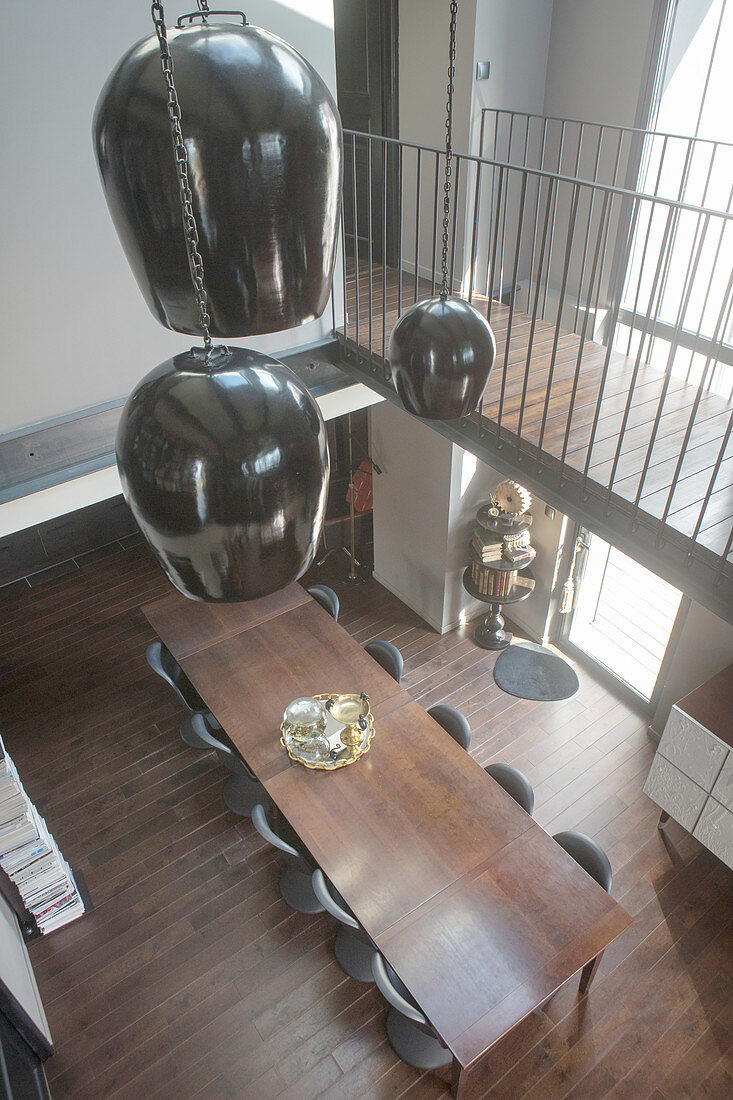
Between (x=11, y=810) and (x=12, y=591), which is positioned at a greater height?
(x=11, y=810)

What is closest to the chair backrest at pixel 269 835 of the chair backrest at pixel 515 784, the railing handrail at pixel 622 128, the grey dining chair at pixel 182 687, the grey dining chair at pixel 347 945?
the grey dining chair at pixel 347 945

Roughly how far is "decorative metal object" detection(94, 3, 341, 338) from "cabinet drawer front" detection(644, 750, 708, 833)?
469cm

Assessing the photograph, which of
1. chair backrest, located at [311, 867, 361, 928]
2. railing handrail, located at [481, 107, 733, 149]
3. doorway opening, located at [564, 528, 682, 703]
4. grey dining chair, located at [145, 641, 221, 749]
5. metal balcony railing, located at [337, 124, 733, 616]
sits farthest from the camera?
doorway opening, located at [564, 528, 682, 703]

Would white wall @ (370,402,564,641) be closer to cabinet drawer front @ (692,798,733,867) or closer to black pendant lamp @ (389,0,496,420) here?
cabinet drawer front @ (692,798,733,867)

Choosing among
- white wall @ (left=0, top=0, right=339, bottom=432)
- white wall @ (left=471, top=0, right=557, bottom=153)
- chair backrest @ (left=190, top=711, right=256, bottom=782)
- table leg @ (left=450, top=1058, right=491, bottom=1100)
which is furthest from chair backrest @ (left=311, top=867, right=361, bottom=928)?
white wall @ (left=471, top=0, right=557, bottom=153)

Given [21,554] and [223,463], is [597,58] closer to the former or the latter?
[223,463]

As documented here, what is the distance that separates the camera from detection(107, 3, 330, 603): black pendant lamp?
86cm

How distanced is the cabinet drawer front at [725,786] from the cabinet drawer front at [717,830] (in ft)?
0.15

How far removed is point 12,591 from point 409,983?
5.88 metres

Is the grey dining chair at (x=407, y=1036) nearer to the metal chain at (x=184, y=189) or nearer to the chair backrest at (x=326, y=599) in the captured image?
the chair backrest at (x=326, y=599)

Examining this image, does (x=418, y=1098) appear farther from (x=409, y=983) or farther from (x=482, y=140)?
(x=482, y=140)

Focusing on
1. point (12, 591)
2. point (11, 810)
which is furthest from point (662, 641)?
point (12, 591)

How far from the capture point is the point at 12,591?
750 centimetres

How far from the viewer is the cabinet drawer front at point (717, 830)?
448 cm
